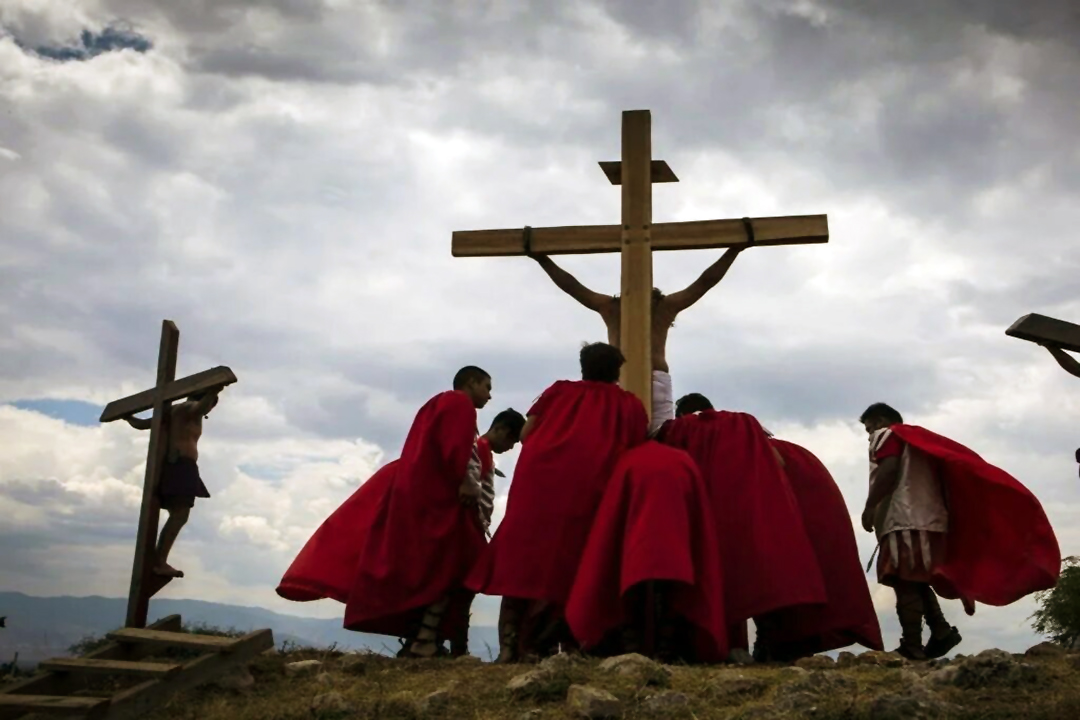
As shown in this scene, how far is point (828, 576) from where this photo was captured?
25.1 ft

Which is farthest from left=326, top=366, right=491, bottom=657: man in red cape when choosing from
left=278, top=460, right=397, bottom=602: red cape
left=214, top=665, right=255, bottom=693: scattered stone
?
left=214, top=665, right=255, bottom=693: scattered stone

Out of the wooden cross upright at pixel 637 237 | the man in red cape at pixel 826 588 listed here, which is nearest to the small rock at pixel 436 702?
the man in red cape at pixel 826 588

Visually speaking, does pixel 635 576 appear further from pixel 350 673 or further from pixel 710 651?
pixel 350 673

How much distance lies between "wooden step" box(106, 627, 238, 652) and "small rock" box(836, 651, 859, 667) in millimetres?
3292

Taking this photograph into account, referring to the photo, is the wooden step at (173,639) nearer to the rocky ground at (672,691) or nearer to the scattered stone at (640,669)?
the rocky ground at (672,691)

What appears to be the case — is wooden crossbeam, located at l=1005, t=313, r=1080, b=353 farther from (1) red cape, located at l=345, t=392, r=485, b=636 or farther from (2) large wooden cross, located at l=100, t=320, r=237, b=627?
(2) large wooden cross, located at l=100, t=320, r=237, b=627

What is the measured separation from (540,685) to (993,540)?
3.61 metres

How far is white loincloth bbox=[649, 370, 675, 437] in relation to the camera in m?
8.69

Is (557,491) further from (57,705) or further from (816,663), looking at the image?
(57,705)

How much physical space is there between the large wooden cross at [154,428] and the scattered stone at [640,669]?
3760 millimetres

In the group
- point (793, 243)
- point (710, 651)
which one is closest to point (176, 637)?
point (710, 651)

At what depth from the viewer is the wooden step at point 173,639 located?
6.79m

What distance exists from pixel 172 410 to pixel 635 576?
156 inches

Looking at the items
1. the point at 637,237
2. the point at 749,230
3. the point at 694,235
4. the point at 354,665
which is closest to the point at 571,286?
the point at 637,237
